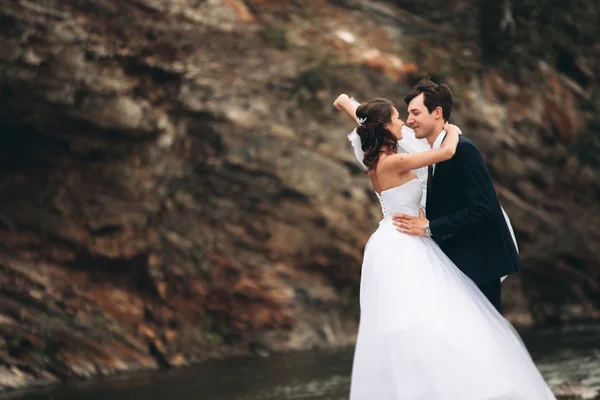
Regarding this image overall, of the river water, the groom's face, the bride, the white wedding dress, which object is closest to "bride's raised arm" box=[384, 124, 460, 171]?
the bride

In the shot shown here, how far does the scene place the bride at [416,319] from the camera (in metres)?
5.59

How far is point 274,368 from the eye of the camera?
557 inches

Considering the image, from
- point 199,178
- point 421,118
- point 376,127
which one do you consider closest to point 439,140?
point 421,118

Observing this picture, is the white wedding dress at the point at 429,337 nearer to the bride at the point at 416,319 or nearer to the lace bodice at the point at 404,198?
the bride at the point at 416,319

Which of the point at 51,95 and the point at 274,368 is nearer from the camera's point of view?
the point at 274,368

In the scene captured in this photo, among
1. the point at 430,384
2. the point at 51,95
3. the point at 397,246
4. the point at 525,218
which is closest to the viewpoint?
the point at 430,384

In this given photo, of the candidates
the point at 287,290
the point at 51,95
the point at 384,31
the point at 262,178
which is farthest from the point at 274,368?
the point at 384,31

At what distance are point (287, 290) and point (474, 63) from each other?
20.1 feet

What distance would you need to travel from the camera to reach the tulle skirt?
5.57 metres

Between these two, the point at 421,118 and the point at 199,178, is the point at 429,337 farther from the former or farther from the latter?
the point at 199,178

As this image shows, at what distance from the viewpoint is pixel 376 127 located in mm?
6242

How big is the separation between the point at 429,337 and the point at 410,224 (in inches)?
31.9

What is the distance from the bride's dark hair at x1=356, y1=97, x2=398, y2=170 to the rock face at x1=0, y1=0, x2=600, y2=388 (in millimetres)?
10320

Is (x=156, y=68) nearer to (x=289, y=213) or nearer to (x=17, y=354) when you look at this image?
(x=289, y=213)
